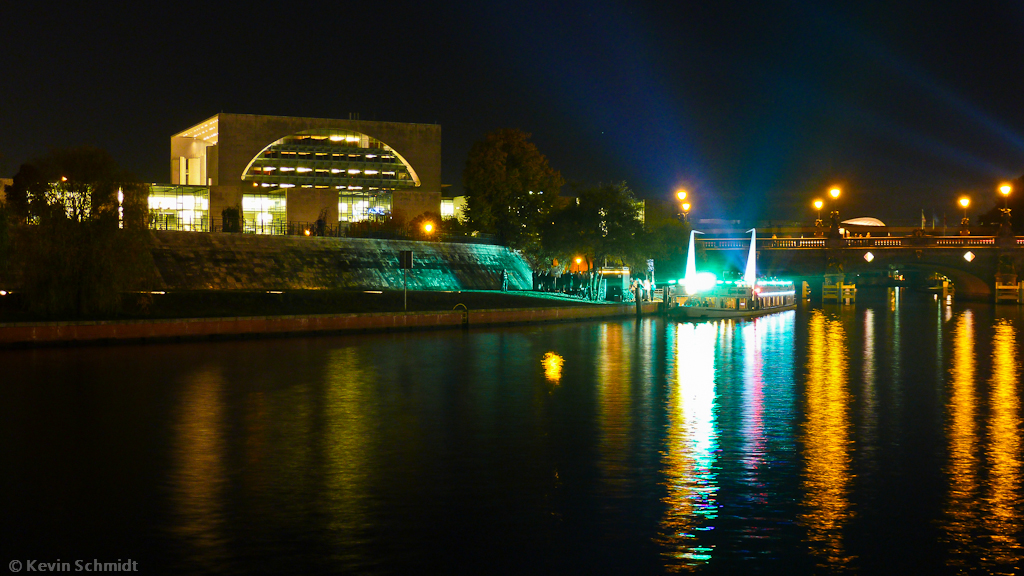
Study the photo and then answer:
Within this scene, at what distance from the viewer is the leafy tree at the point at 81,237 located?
3250 cm

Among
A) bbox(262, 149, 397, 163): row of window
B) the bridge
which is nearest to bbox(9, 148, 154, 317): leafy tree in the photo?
bbox(262, 149, 397, 163): row of window

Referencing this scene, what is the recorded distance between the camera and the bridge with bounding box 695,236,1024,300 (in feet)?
253

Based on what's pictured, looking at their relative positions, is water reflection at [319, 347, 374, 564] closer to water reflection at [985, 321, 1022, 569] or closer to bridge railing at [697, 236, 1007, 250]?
water reflection at [985, 321, 1022, 569]

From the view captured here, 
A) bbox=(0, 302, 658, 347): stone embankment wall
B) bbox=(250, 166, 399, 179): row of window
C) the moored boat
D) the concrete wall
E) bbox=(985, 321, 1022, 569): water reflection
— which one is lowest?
bbox=(985, 321, 1022, 569): water reflection

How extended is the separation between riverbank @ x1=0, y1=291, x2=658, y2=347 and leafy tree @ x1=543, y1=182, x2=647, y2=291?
10.1 meters

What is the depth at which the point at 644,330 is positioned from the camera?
4059cm

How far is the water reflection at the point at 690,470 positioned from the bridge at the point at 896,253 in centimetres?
5673

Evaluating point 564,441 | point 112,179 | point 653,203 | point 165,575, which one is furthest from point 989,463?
point 653,203

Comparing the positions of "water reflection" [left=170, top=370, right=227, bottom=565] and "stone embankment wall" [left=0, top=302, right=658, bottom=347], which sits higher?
"stone embankment wall" [left=0, top=302, right=658, bottom=347]

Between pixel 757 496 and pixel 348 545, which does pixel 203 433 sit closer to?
pixel 348 545

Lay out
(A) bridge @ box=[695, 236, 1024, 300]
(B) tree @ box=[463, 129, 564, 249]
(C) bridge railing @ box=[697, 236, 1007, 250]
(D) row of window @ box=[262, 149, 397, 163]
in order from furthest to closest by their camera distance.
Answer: (D) row of window @ box=[262, 149, 397, 163] < (A) bridge @ box=[695, 236, 1024, 300] < (C) bridge railing @ box=[697, 236, 1007, 250] < (B) tree @ box=[463, 129, 564, 249]

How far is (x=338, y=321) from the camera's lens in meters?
36.5

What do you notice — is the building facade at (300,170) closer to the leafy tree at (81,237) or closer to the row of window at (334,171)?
the row of window at (334,171)

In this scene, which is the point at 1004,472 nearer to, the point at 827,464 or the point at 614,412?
the point at 827,464
